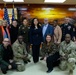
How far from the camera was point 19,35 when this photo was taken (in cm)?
582

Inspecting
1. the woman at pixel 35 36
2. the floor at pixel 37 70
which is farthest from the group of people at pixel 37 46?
the floor at pixel 37 70

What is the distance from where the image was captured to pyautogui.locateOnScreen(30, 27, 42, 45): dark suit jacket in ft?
18.5

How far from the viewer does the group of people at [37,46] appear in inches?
210

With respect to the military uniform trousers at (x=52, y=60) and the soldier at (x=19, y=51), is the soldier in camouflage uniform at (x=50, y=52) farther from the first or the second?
the soldier at (x=19, y=51)

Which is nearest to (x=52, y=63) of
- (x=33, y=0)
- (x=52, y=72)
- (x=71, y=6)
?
(x=52, y=72)

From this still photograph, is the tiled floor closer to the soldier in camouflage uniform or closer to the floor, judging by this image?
the floor

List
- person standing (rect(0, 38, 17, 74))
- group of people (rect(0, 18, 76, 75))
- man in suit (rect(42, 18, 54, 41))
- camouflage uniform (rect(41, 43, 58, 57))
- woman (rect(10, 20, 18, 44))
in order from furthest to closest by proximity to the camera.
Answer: woman (rect(10, 20, 18, 44))
man in suit (rect(42, 18, 54, 41))
camouflage uniform (rect(41, 43, 58, 57))
group of people (rect(0, 18, 76, 75))
person standing (rect(0, 38, 17, 74))

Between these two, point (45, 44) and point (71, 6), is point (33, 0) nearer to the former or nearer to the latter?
point (71, 6)

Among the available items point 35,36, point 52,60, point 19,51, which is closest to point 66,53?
point 52,60

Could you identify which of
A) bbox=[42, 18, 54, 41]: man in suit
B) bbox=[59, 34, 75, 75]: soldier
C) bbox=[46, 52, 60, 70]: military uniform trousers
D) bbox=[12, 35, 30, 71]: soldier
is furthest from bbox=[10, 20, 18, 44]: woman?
bbox=[59, 34, 75, 75]: soldier

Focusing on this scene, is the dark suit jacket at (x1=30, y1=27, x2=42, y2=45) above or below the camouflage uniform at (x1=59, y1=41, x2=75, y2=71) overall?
above

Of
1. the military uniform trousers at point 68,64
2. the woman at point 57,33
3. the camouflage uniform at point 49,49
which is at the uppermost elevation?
the woman at point 57,33

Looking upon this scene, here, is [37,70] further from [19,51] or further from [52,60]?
[19,51]

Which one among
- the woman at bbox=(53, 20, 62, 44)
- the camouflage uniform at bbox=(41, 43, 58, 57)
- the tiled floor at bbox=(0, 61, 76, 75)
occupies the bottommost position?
the tiled floor at bbox=(0, 61, 76, 75)
